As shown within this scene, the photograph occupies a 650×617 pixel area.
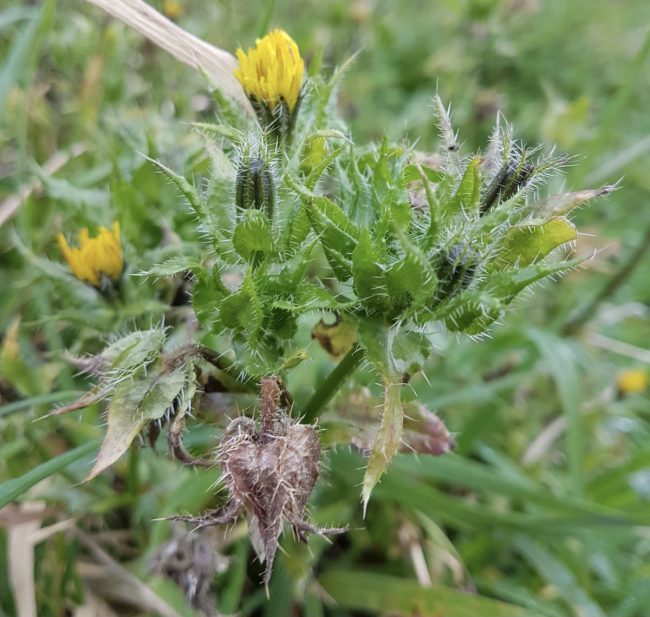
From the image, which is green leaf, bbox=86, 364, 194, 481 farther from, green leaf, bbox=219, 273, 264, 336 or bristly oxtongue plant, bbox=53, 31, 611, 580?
green leaf, bbox=219, 273, 264, 336

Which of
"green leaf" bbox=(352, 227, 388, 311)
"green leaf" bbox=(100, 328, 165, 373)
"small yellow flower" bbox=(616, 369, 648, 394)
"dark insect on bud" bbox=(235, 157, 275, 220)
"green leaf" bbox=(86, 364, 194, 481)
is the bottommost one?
"small yellow flower" bbox=(616, 369, 648, 394)

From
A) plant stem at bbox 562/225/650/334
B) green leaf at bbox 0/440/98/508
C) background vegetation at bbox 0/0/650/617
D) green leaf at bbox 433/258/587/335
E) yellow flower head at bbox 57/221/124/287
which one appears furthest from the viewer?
plant stem at bbox 562/225/650/334

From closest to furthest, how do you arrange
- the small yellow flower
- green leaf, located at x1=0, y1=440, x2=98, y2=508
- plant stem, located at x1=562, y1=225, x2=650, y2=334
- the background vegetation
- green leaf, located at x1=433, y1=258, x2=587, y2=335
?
green leaf, located at x1=433, y1=258, x2=587, y2=335 → green leaf, located at x1=0, y1=440, x2=98, y2=508 → the background vegetation → plant stem, located at x1=562, y1=225, x2=650, y2=334 → the small yellow flower

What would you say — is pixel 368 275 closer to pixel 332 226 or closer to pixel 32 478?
pixel 332 226

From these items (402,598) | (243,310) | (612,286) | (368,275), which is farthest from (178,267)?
(612,286)

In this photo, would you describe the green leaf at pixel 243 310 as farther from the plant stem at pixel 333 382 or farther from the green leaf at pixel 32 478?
the green leaf at pixel 32 478

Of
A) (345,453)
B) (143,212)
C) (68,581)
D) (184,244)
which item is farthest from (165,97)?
(68,581)

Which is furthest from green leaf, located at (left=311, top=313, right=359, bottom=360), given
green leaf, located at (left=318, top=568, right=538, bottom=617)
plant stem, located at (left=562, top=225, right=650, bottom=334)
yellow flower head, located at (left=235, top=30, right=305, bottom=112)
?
plant stem, located at (left=562, top=225, right=650, bottom=334)
